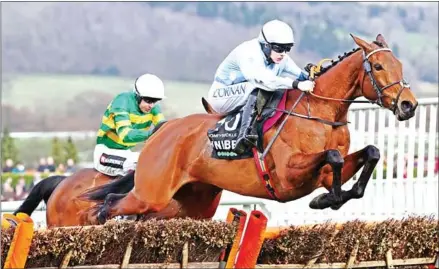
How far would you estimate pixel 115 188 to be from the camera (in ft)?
25.7

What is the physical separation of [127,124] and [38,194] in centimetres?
121

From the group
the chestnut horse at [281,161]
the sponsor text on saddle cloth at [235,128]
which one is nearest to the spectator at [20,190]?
the chestnut horse at [281,161]

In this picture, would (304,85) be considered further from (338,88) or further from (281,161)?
(281,161)

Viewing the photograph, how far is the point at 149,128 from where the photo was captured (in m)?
7.97

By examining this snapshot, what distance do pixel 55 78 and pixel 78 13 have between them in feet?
5.46

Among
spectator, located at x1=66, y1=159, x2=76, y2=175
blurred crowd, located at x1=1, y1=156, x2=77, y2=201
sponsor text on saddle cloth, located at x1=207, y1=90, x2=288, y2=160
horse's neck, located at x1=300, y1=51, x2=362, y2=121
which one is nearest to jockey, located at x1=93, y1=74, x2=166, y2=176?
sponsor text on saddle cloth, located at x1=207, y1=90, x2=288, y2=160

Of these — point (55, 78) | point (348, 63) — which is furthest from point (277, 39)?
point (55, 78)

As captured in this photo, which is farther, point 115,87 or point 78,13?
point 78,13

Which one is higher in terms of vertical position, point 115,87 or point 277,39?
point 277,39

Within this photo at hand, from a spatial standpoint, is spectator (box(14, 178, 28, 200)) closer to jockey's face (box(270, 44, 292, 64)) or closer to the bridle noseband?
jockey's face (box(270, 44, 292, 64))

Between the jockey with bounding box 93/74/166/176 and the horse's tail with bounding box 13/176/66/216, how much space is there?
22.3 inches

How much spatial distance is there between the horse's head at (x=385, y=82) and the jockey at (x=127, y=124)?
5.64 feet

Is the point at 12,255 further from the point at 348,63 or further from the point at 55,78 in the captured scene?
the point at 55,78

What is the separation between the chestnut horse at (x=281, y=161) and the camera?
258 inches
